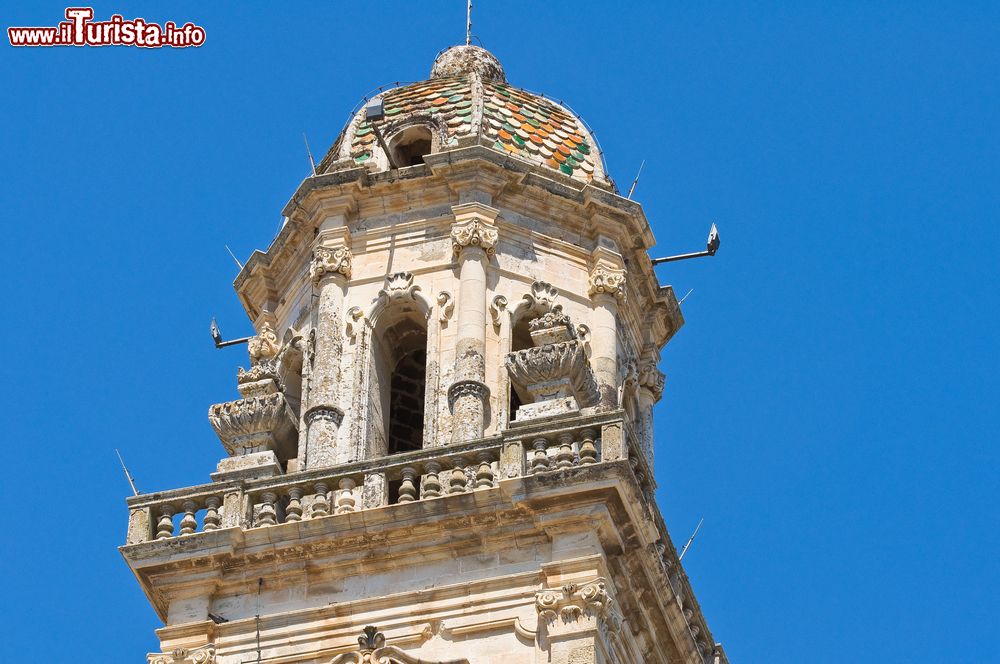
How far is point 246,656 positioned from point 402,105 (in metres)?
9.75

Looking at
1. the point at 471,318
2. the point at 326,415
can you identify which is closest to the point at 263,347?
the point at 326,415

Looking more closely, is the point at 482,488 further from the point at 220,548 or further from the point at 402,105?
the point at 402,105

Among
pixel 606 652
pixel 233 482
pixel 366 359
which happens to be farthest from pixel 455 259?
pixel 606 652

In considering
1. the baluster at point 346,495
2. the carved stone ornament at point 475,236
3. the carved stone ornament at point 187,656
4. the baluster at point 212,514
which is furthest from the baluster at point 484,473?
the carved stone ornament at point 475,236

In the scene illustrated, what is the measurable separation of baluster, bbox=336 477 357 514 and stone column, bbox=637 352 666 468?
522cm

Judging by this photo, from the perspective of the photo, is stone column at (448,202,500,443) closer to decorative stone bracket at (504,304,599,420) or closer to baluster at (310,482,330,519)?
decorative stone bracket at (504,304,599,420)

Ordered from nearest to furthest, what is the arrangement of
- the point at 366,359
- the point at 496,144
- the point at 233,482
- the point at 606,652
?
the point at 606,652
the point at 233,482
the point at 366,359
the point at 496,144

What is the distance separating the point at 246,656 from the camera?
100 feet

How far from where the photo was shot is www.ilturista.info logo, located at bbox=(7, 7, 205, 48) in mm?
35469

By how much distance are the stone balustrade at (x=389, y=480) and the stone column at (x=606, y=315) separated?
7.32 feet

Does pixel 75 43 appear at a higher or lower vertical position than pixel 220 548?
higher

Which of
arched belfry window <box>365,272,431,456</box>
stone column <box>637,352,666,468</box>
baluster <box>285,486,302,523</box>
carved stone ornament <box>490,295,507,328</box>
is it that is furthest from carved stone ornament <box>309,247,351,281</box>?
stone column <box>637,352,666,468</box>

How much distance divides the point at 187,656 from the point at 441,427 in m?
4.13

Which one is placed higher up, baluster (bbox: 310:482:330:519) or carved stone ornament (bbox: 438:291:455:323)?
carved stone ornament (bbox: 438:291:455:323)
